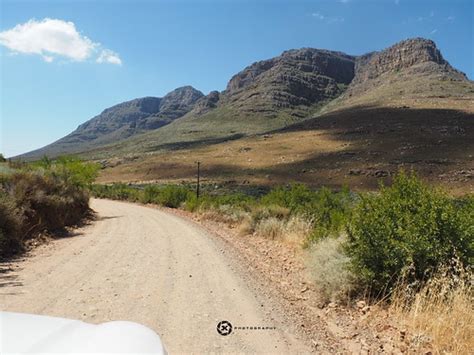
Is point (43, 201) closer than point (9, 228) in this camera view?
No

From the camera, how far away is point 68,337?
2459 mm

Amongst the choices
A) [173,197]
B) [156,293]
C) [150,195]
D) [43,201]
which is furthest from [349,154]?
[156,293]

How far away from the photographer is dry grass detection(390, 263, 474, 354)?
14.6ft

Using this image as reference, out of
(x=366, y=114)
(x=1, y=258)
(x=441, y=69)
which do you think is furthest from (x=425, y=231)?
(x=441, y=69)

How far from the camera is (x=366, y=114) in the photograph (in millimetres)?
84312

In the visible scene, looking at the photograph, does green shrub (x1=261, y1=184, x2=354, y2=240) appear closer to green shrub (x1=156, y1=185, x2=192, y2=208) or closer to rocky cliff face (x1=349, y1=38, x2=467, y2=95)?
green shrub (x1=156, y1=185, x2=192, y2=208)

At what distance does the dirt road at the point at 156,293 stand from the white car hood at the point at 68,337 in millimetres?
2158

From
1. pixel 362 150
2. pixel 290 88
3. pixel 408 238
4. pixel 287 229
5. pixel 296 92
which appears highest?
pixel 290 88

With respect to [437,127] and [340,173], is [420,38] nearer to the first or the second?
[437,127]

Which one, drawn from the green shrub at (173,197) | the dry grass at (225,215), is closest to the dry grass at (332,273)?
the dry grass at (225,215)

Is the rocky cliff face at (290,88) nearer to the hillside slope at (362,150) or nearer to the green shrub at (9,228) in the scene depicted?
the hillside slope at (362,150)

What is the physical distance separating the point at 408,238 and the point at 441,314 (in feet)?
4.77

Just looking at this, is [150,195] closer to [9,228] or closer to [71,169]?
[71,169]

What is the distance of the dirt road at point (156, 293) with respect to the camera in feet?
16.7
